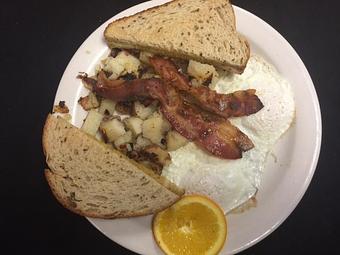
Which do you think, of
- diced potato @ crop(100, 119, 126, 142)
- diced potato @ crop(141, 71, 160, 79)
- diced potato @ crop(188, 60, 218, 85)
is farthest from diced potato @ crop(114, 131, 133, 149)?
diced potato @ crop(188, 60, 218, 85)

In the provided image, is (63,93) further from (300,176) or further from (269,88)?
(300,176)

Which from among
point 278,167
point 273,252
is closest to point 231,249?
point 273,252

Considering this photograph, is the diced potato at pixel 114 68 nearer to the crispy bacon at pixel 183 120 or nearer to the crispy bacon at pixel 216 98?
the crispy bacon at pixel 183 120

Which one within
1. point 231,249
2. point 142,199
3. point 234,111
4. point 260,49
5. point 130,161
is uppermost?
point 260,49

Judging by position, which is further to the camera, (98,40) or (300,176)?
(98,40)

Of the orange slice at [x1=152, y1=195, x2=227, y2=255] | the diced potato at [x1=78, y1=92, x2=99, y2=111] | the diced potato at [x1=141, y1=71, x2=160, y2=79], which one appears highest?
the diced potato at [x1=141, y1=71, x2=160, y2=79]

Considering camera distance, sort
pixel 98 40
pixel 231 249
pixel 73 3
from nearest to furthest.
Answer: pixel 231 249, pixel 98 40, pixel 73 3

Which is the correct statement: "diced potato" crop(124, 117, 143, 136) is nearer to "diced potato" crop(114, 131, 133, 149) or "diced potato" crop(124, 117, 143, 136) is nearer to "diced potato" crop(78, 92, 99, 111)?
"diced potato" crop(114, 131, 133, 149)
